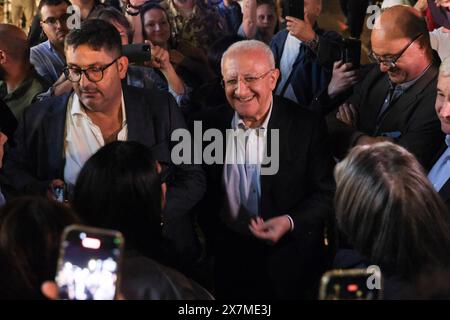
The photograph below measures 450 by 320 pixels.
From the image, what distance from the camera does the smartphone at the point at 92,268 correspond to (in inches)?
64.7

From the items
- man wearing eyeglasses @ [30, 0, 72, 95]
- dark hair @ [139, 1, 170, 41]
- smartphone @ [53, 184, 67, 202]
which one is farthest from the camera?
dark hair @ [139, 1, 170, 41]

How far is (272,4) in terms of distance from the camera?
4.97m

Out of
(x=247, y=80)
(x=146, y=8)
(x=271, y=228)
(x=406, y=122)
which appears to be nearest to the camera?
(x=271, y=228)

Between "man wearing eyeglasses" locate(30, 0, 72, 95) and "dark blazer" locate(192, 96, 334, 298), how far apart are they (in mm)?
1356

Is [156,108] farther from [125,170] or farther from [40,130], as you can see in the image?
[125,170]

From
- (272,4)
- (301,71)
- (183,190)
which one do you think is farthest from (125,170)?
(272,4)

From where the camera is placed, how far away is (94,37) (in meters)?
3.06

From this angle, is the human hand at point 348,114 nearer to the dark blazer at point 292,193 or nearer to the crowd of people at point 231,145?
the crowd of people at point 231,145

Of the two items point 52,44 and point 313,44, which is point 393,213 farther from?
point 52,44

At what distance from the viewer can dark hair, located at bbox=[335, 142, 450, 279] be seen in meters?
1.97

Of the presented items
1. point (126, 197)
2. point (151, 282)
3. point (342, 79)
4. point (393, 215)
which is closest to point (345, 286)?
point (393, 215)

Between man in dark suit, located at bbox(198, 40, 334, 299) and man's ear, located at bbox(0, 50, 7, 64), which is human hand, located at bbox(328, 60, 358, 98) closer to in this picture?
man in dark suit, located at bbox(198, 40, 334, 299)

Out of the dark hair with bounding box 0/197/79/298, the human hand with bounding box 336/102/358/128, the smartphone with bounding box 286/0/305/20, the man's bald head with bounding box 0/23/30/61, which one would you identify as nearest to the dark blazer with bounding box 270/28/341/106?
the smartphone with bounding box 286/0/305/20

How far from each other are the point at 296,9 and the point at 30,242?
255 cm
